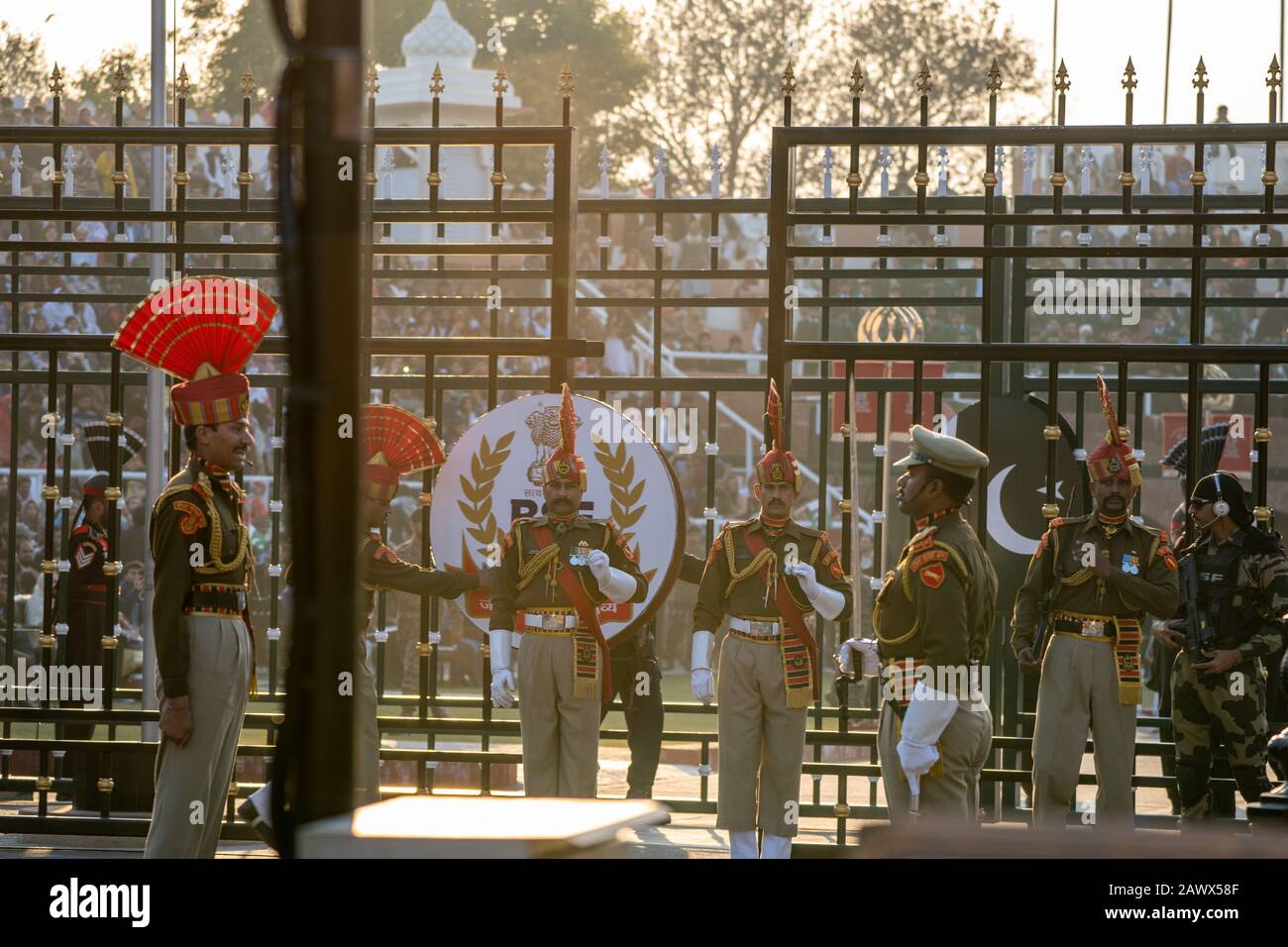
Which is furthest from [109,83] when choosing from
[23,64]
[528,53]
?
[528,53]

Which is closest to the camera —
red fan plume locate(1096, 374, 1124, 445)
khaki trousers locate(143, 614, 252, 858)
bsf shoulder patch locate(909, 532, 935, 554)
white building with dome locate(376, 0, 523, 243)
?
khaki trousers locate(143, 614, 252, 858)

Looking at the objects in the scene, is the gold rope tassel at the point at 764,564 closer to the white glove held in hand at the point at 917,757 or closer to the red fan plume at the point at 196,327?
the white glove held in hand at the point at 917,757

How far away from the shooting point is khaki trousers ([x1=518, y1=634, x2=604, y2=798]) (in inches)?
294

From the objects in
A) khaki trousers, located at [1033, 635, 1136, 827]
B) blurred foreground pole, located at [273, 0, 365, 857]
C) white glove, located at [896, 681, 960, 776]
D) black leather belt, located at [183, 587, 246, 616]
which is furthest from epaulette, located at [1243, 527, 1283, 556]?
blurred foreground pole, located at [273, 0, 365, 857]

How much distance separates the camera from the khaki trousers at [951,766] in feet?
20.8

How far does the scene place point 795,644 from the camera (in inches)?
296

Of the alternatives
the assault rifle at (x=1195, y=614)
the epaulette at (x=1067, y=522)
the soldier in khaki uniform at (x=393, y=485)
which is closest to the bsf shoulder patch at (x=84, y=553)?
the soldier in khaki uniform at (x=393, y=485)

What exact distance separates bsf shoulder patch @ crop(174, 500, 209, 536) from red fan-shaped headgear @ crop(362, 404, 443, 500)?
1.25 metres

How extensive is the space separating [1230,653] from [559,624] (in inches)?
135

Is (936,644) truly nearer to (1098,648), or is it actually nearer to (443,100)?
(1098,648)

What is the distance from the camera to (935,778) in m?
6.36

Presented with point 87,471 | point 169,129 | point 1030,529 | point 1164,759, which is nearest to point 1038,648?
point 1030,529

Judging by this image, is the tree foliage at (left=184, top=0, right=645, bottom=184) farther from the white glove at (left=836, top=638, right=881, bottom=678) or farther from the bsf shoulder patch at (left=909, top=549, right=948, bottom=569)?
the bsf shoulder patch at (left=909, top=549, right=948, bottom=569)
